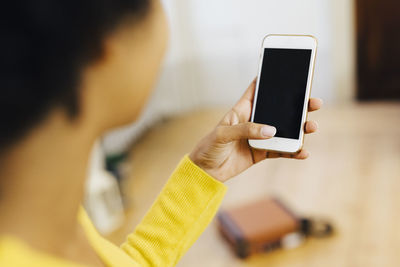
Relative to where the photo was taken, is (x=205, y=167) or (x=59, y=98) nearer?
(x=59, y=98)

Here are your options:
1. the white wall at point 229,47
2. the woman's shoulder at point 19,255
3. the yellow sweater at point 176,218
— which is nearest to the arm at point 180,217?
the yellow sweater at point 176,218

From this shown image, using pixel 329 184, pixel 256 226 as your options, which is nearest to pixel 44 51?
pixel 256 226

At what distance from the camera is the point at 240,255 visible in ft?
5.63

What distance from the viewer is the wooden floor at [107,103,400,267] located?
169 centimetres

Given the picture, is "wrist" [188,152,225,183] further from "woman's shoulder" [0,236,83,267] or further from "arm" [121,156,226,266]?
"woman's shoulder" [0,236,83,267]

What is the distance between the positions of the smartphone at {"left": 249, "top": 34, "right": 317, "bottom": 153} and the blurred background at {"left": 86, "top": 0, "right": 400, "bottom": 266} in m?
1.00

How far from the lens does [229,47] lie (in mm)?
3332

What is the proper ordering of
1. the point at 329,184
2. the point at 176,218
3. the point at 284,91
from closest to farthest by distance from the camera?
the point at 176,218
the point at 284,91
the point at 329,184

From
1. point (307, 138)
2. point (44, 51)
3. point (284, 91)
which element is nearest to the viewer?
point (44, 51)

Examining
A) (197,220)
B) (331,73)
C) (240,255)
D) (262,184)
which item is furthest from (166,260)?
(331,73)

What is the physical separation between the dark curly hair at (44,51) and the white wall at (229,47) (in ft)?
8.13

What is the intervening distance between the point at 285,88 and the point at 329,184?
1390 millimetres

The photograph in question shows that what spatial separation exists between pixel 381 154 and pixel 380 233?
692 millimetres

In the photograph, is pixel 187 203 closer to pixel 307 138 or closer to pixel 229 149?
pixel 229 149
